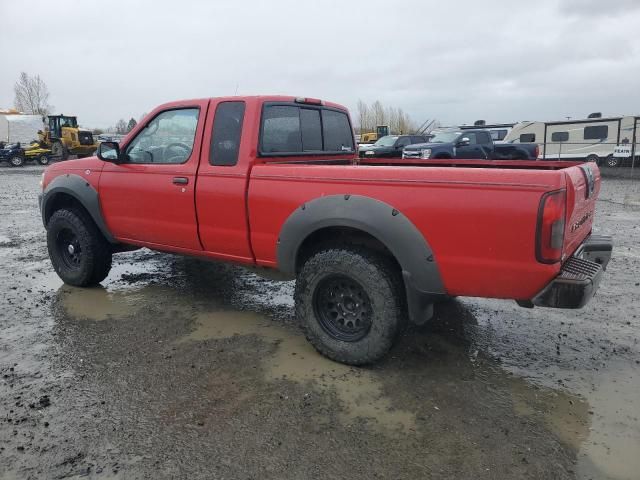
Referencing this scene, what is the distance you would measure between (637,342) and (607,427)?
145 cm

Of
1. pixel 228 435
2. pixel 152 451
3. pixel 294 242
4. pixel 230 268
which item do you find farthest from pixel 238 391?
pixel 230 268

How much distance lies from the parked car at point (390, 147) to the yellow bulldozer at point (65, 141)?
62.8 ft

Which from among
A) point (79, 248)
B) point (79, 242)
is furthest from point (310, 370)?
point (79, 248)

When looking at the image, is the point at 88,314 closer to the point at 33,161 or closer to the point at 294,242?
the point at 294,242

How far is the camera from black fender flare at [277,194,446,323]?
10.7ft

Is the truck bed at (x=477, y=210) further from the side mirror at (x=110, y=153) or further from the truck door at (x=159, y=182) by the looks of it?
the side mirror at (x=110, y=153)

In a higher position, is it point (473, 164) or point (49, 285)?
point (473, 164)

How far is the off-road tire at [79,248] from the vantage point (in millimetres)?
5285

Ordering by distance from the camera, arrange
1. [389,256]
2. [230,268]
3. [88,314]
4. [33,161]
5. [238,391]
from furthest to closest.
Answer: [33,161] < [230,268] < [88,314] < [389,256] < [238,391]

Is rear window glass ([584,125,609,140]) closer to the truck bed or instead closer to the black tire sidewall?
the truck bed

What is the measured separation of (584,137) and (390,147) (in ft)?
30.9

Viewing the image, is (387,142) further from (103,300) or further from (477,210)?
(477,210)

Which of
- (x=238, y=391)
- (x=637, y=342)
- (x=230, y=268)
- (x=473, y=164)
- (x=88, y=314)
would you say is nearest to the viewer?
(x=238, y=391)

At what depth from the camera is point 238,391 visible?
3.38 m
